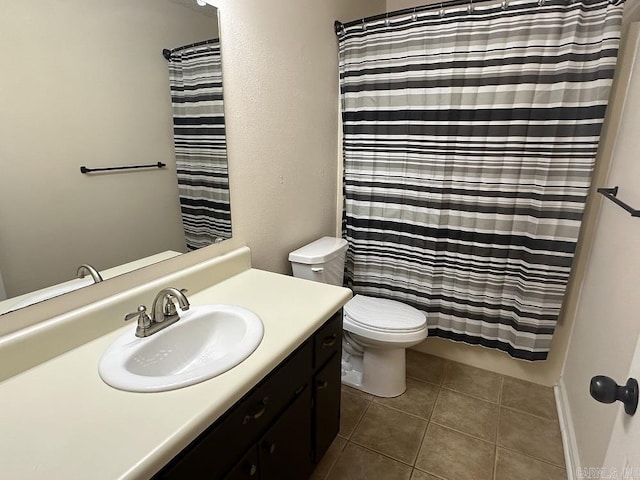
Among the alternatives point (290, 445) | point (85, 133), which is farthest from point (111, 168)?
point (290, 445)

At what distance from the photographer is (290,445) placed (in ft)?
3.97

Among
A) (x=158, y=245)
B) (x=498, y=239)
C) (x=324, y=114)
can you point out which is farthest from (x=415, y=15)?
(x=158, y=245)

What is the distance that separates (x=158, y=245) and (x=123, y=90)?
1.68 feet

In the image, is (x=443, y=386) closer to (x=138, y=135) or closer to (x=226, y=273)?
(x=226, y=273)

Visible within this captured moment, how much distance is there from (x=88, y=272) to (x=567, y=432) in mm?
2170

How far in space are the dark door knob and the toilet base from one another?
133cm

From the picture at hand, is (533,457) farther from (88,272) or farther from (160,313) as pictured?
(88,272)

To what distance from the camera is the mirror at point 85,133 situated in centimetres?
90

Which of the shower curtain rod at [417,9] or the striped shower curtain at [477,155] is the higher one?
the shower curtain rod at [417,9]

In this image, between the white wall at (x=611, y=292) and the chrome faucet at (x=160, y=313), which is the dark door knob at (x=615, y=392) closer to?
the white wall at (x=611, y=292)

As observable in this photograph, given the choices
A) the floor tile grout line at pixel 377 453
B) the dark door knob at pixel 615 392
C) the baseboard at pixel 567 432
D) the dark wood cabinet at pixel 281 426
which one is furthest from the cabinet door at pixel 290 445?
the baseboard at pixel 567 432

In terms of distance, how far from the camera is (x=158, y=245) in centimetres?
128

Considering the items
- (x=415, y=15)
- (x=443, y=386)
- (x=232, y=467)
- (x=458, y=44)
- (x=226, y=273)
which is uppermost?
(x=415, y=15)

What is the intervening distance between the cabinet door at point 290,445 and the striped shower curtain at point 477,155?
3.83ft
